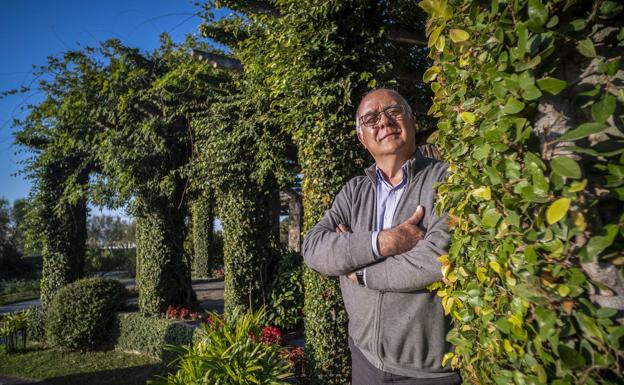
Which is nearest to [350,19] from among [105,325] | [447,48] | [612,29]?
[447,48]

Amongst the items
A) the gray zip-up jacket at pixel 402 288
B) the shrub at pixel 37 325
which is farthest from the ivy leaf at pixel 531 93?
the shrub at pixel 37 325

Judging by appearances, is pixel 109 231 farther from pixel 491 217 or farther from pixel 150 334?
pixel 491 217

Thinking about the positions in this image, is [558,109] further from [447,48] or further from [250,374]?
[250,374]

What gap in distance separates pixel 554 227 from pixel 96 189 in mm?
9734

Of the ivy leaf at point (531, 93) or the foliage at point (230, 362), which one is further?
the foliage at point (230, 362)

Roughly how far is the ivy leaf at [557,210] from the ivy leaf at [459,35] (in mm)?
580

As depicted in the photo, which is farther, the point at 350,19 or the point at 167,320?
the point at 167,320

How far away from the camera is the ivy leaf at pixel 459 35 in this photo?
1.07 metres

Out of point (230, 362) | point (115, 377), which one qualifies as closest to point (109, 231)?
point (115, 377)

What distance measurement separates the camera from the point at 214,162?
23.3 ft

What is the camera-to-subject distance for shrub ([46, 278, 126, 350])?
356 inches

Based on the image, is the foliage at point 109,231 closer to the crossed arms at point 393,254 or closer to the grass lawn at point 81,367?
the grass lawn at point 81,367

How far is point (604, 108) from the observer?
30.3 inches

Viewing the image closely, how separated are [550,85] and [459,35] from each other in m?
0.35
